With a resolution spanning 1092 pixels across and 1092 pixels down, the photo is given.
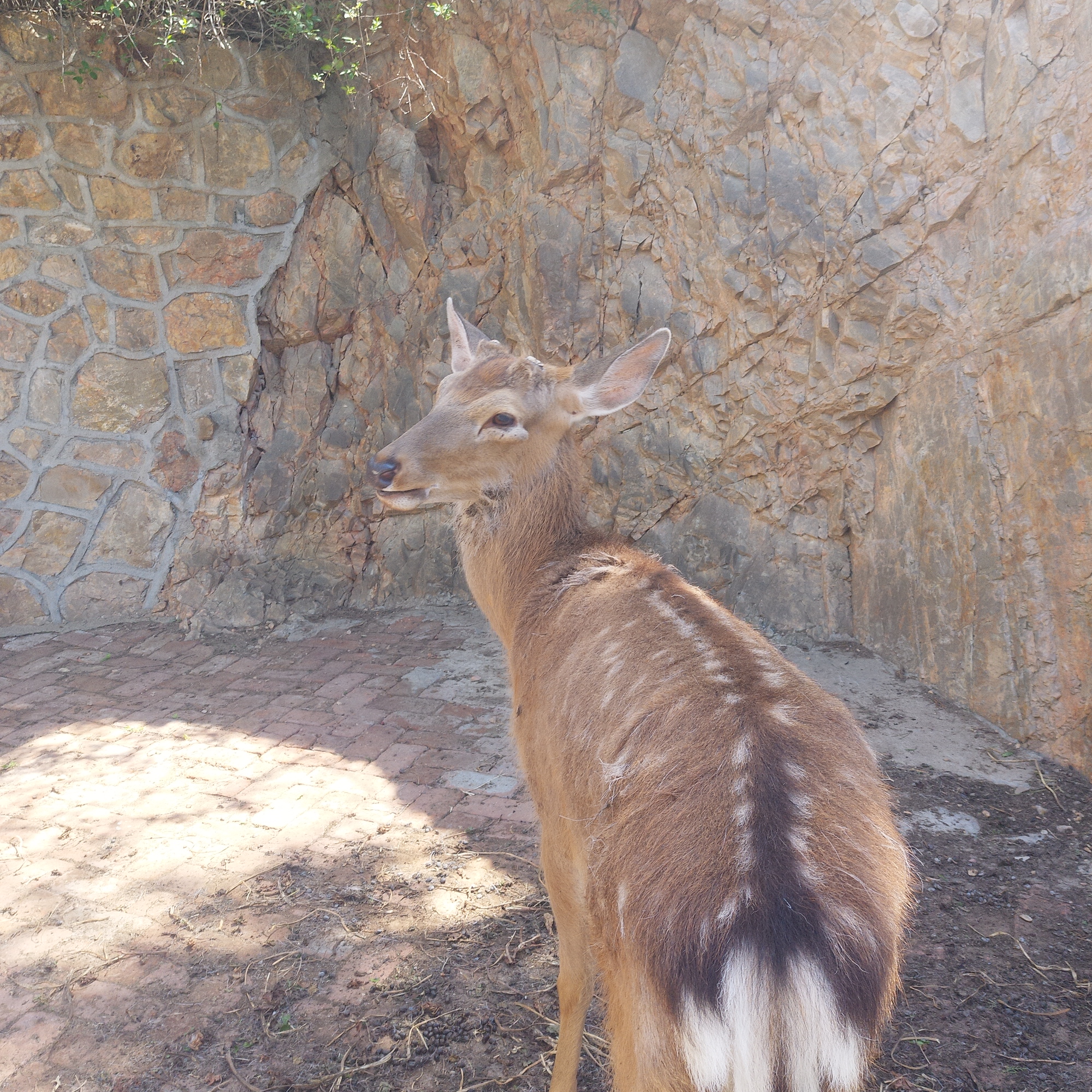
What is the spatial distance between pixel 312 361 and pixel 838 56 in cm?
448

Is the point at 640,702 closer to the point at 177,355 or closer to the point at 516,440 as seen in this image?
the point at 516,440

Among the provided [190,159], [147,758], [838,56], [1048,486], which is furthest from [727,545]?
[190,159]

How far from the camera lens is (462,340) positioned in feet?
13.1

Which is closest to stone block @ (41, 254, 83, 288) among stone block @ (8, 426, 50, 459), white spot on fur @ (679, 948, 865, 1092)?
stone block @ (8, 426, 50, 459)

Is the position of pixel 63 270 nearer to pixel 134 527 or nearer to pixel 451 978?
pixel 134 527

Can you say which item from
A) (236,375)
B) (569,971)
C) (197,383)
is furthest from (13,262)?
(569,971)

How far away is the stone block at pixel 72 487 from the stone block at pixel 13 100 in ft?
8.96

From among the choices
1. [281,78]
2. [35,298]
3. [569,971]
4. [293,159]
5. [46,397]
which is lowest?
[569,971]

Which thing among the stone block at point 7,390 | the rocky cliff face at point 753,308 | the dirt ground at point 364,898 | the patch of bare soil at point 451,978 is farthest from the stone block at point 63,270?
the patch of bare soil at point 451,978

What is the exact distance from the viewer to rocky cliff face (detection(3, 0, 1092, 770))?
3.86m

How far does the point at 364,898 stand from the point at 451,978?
0.60 meters

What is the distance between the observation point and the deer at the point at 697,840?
1.29 meters

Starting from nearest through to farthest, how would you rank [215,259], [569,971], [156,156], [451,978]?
[569,971] < [451,978] < [156,156] < [215,259]

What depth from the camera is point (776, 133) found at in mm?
5027
